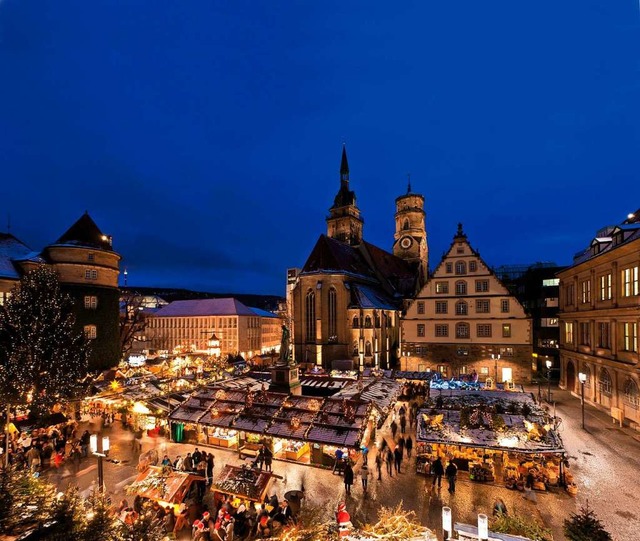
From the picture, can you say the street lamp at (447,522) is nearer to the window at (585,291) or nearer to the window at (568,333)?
the window at (585,291)

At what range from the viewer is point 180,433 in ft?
65.1

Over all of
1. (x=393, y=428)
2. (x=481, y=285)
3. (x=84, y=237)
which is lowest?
(x=393, y=428)

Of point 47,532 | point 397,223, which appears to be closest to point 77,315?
point 47,532

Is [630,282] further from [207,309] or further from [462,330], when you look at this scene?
[207,309]

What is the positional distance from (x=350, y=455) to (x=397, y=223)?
6240 centimetres

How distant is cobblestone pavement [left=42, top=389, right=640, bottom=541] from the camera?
488 inches

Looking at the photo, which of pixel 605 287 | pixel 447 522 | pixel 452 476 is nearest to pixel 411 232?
pixel 605 287

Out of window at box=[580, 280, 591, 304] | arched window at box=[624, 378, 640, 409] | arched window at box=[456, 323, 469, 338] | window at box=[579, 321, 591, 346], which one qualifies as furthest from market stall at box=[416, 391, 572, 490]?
arched window at box=[456, 323, 469, 338]

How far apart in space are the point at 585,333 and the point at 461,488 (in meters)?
22.0

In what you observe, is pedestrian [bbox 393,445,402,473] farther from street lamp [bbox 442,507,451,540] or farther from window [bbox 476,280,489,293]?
window [bbox 476,280,489,293]

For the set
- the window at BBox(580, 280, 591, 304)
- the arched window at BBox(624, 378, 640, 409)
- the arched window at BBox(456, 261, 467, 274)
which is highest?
the arched window at BBox(456, 261, 467, 274)

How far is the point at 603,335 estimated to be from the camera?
999 inches

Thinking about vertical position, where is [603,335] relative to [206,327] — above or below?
above

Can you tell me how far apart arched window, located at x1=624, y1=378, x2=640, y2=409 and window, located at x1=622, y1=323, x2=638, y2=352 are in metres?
2.00
